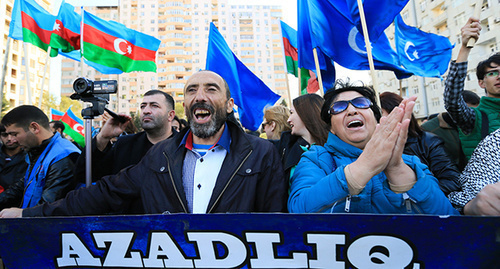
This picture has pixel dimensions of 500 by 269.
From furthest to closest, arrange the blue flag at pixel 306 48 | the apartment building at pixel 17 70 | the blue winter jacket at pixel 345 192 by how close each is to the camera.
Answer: the apartment building at pixel 17 70 < the blue flag at pixel 306 48 < the blue winter jacket at pixel 345 192

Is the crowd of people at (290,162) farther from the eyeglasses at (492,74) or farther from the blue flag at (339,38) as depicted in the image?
the blue flag at (339,38)

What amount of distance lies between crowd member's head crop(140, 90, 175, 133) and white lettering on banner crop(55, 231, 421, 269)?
2118mm

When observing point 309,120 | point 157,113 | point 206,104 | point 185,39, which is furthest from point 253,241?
point 185,39

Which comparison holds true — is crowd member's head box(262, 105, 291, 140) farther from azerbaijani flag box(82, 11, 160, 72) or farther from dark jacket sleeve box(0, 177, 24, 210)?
azerbaijani flag box(82, 11, 160, 72)

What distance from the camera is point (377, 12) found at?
4.23m

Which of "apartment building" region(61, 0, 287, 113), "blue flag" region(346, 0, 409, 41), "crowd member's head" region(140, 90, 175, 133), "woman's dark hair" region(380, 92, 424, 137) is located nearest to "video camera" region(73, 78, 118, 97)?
"crowd member's head" region(140, 90, 175, 133)

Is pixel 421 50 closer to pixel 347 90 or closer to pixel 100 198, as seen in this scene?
pixel 347 90

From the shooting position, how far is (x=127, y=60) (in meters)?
8.59

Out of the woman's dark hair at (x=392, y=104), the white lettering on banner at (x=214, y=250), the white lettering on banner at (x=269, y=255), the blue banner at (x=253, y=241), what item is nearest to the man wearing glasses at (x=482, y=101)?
the woman's dark hair at (x=392, y=104)

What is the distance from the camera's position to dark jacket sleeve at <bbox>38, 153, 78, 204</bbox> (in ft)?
9.50

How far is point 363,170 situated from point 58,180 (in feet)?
8.67

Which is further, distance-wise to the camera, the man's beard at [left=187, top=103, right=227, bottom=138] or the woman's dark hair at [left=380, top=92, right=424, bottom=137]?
the woman's dark hair at [left=380, top=92, right=424, bottom=137]

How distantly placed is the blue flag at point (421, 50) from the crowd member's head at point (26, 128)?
576 cm

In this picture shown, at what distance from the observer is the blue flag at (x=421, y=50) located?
6141 mm
